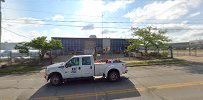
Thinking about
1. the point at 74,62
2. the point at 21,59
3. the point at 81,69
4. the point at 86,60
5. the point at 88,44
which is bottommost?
the point at 21,59

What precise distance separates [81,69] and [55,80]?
162cm

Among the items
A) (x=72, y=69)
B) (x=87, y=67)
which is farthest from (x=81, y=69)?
(x=72, y=69)

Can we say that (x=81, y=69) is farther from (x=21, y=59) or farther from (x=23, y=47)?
(x=21, y=59)

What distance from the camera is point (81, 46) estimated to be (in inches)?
1565

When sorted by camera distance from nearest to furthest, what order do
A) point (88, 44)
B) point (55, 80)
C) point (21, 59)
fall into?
point (55, 80) → point (21, 59) → point (88, 44)

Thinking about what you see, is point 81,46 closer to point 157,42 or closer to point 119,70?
point 157,42

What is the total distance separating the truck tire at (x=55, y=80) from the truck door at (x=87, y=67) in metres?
1.40

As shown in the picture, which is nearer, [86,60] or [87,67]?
[87,67]

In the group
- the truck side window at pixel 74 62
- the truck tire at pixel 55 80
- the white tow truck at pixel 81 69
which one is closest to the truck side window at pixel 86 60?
the white tow truck at pixel 81 69

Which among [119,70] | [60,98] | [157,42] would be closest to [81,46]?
[157,42]

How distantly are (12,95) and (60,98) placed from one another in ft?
8.36

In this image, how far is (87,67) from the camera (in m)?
11.2

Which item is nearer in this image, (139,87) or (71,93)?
(71,93)

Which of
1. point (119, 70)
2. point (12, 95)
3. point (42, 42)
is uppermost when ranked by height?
point (42, 42)
